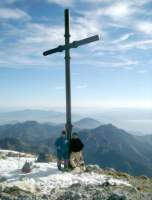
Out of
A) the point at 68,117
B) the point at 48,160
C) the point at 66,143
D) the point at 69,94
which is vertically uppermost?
the point at 69,94

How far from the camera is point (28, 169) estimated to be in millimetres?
20156

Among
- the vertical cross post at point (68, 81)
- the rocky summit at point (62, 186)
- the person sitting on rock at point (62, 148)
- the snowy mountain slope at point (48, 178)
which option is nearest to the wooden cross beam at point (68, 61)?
the vertical cross post at point (68, 81)

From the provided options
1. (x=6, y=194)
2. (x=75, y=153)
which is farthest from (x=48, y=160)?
(x=6, y=194)

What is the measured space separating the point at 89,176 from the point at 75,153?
8.42 feet

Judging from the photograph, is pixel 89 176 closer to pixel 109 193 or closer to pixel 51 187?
pixel 51 187

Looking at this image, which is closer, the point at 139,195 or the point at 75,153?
the point at 139,195

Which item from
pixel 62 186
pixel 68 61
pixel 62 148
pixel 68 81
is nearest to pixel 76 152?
pixel 62 148

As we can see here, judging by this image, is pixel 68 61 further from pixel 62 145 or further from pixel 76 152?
pixel 76 152

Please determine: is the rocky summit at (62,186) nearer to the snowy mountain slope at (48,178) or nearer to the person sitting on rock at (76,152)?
the snowy mountain slope at (48,178)

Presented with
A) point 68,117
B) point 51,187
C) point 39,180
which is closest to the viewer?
point 51,187

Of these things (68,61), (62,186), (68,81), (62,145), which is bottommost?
(62,186)

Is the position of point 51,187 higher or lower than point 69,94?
lower

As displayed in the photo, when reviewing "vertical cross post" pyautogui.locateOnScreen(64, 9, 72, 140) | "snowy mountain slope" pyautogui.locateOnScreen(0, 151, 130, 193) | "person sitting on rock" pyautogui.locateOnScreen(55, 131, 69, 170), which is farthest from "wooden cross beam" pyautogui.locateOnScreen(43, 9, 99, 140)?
"snowy mountain slope" pyautogui.locateOnScreen(0, 151, 130, 193)

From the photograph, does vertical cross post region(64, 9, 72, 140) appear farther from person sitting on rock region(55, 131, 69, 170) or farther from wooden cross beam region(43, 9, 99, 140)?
person sitting on rock region(55, 131, 69, 170)
